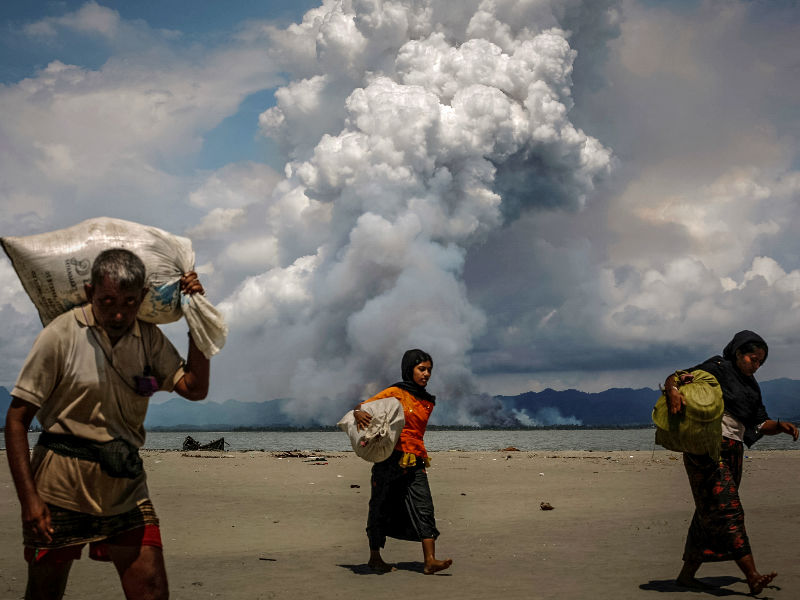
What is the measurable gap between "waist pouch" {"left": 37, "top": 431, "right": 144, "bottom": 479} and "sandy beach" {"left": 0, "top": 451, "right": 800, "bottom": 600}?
3134 millimetres

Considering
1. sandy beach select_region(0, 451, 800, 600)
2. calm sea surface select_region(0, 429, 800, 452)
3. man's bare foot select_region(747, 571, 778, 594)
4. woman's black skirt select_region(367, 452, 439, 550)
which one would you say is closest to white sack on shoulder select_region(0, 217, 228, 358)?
sandy beach select_region(0, 451, 800, 600)

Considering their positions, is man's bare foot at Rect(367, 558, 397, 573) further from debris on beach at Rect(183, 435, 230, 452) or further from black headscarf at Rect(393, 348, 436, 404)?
debris on beach at Rect(183, 435, 230, 452)

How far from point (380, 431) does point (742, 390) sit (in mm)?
3085

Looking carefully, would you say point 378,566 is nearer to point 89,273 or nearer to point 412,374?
point 412,374

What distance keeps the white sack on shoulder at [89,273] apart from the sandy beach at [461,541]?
11.0 ft

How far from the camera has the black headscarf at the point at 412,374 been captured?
24.5 ft

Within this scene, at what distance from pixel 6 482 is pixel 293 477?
5.76 m

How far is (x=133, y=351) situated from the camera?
3.52m

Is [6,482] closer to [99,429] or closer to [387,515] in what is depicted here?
[387,515]

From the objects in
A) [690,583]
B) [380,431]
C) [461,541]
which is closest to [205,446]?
[461,541]

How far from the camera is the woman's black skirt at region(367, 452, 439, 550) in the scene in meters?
7.31

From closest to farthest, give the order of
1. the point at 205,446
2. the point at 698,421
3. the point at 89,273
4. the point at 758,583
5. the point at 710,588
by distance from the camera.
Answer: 1. the point at 89,273
2. the point at 758,583
3. the point at 698,421
4. the point at 710,588
5. the point at 205,446

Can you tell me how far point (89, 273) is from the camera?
3.62 m

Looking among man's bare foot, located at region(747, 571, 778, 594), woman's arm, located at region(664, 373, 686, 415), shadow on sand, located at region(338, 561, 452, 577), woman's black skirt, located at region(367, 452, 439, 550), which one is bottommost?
shadow on sand, located at region(338, 561, 452, 577)
